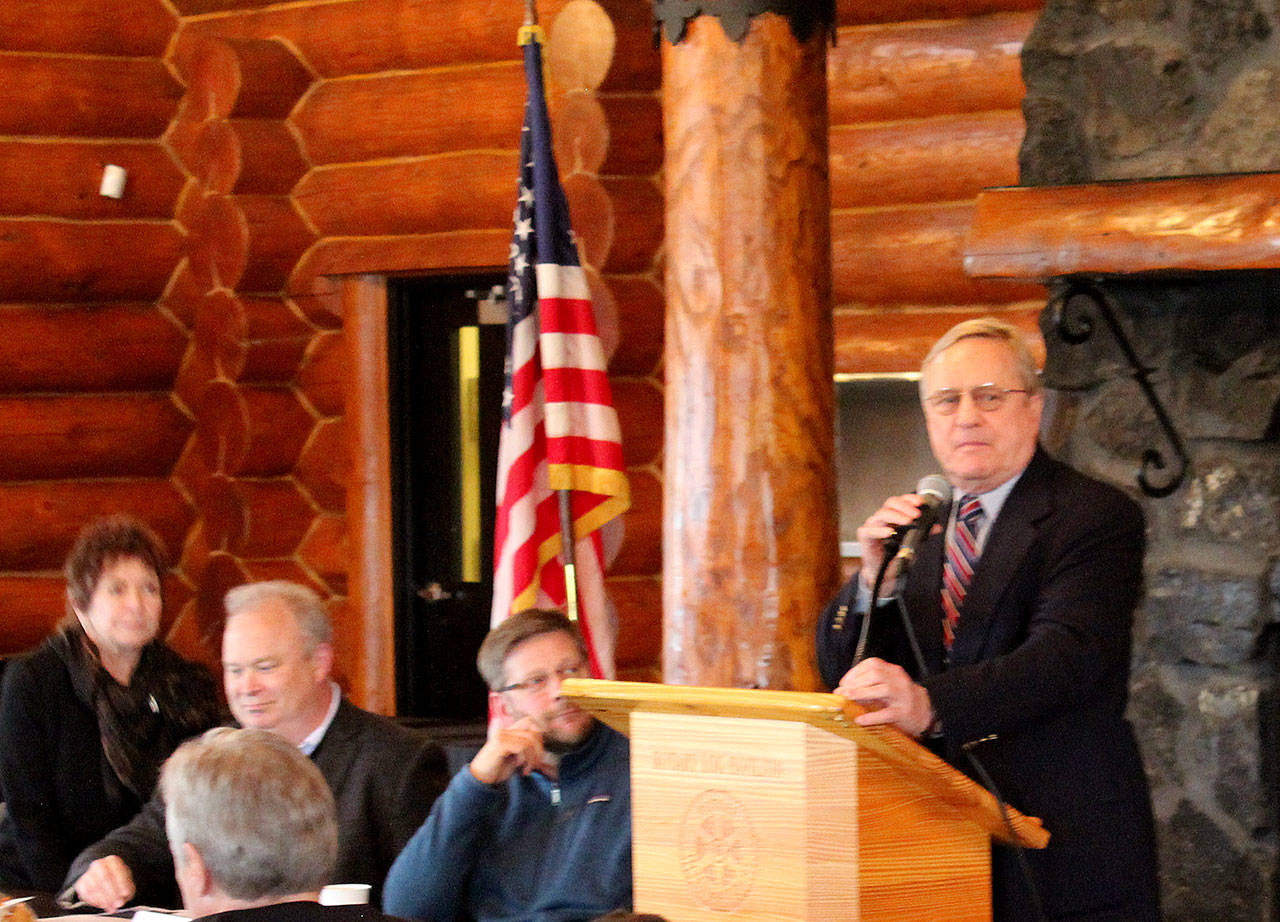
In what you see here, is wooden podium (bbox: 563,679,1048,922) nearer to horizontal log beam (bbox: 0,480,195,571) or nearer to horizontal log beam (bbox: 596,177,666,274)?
horizontal log beam (bbox: 596,177,666,274)

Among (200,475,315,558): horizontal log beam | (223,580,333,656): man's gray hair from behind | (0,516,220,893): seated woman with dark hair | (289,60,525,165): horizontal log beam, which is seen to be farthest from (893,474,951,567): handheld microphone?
(200,475,315,558): horizontal log beam

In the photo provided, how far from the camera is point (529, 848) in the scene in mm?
2850

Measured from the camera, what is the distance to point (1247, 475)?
3.60 meters

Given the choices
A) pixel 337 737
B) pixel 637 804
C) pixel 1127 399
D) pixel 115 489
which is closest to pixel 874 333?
pixel 1127 399

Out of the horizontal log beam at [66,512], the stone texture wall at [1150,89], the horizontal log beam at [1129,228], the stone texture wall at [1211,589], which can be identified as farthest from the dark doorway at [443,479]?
the horizontal log beam at [1129,228]

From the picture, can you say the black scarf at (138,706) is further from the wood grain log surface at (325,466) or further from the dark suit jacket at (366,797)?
the wood grain log surface at (325,466)

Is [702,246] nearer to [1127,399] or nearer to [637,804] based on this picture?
[1127,399]

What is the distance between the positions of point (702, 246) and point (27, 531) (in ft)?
13.1

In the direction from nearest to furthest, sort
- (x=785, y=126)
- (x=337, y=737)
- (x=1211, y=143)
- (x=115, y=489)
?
(x=337, y=737) < (x=785, y=126) < (x=1211, y=143) < (x=115, y=489)

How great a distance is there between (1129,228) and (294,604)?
1.77 metres

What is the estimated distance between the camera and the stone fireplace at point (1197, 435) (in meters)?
3.57

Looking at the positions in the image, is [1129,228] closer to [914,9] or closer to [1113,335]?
[1113,335]

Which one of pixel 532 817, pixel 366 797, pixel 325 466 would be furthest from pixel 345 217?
A: pixel 532 817

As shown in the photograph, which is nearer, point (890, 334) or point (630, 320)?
point (890, 334)
